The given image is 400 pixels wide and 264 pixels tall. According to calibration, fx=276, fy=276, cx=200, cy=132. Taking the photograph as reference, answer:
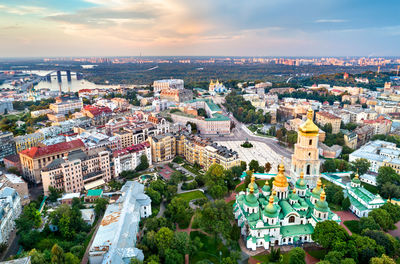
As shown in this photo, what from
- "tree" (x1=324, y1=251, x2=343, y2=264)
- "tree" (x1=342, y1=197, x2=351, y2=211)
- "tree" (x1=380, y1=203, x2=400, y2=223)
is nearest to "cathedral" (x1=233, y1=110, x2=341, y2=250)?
"tree" (x1=324, y1=251, x2=343, y2=264)

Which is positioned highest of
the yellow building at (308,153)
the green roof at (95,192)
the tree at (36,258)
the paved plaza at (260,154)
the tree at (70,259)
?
the yellow building at (308,153)

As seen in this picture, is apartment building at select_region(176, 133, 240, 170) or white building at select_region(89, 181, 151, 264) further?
apartment building at select_region(176, 133, 240, 170)

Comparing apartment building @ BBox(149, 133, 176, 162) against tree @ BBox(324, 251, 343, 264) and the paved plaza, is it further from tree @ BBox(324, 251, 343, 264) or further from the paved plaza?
tree @ BBox(324, 251, 343, 264)

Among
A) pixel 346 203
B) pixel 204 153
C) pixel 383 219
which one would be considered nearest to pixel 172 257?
pixel 383 219

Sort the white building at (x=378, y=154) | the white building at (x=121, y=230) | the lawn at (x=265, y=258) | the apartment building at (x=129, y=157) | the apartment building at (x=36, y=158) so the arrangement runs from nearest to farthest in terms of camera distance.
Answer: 1. the white building at (x=121, y=230)
2. the lawn at (x=265, y=258)
3. the apartment building at (x=36, y=158)
4. the apartment building at (x=129, y=157)
5. the white building at (x=378, y=154)

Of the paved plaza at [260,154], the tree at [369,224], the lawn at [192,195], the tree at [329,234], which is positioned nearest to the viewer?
the tree at [329,234]

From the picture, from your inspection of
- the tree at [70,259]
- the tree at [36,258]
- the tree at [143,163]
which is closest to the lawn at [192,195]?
the tree at [143,163]

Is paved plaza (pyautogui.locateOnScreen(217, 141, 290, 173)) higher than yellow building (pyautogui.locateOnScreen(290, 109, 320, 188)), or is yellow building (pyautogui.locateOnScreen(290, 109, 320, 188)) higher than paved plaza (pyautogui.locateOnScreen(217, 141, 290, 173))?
yellow building (pyautogui.locateOnScreen(290, 109, 320, 188))

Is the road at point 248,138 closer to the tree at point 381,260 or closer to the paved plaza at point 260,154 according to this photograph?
the paved plaza at point 260,154
